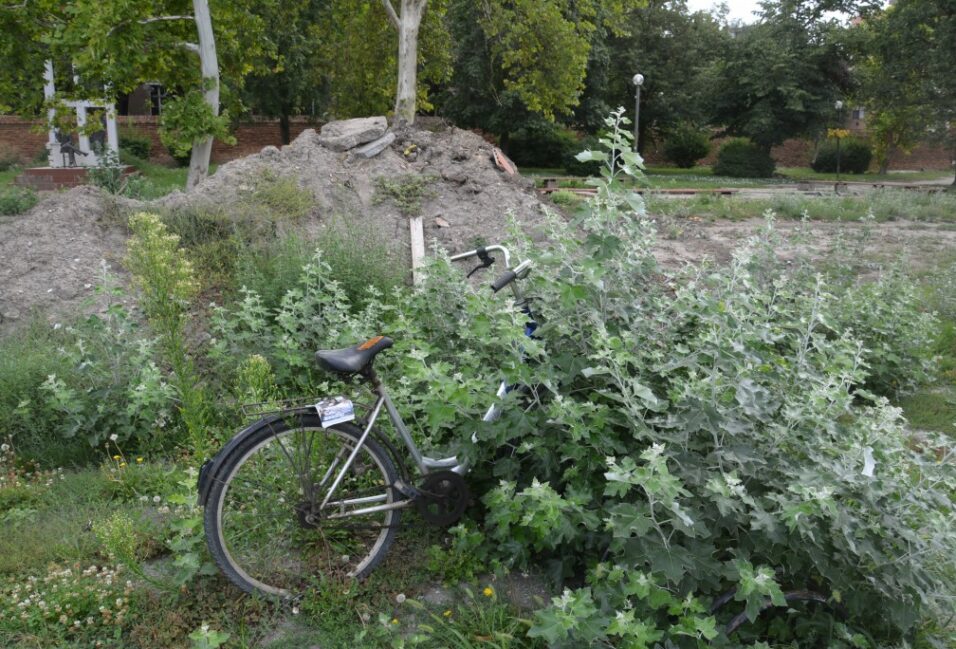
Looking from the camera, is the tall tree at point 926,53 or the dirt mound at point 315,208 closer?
the dirt mound at point 315,208

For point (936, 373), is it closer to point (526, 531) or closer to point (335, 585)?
point (526, 531)

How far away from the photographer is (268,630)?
294cm

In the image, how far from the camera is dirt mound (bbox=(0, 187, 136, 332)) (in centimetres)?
660

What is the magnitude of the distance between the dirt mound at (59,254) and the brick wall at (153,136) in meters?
19.1

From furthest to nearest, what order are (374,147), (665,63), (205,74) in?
(665,63) < (205,74) < (374,147)

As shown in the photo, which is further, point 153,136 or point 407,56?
point 153,136

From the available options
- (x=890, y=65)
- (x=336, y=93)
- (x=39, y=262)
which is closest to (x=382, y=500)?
(x=39, y=262)

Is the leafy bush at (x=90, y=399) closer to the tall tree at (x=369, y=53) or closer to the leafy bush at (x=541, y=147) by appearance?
the tall tree at (x=369, y=53)

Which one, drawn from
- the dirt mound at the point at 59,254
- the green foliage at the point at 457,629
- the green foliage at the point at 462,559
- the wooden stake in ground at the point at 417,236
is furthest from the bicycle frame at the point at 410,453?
the wooden stake in ground at the point at 417,236

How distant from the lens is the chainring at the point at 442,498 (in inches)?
128

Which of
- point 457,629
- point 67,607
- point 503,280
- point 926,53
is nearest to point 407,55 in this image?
point 503,280

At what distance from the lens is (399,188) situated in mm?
9305

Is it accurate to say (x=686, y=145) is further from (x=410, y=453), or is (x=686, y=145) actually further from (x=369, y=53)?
(x=410, y=453)

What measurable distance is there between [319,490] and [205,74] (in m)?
11.0
